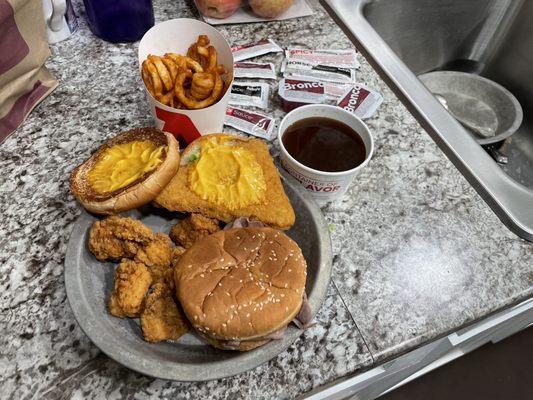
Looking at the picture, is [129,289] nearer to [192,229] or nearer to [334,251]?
[192,229]

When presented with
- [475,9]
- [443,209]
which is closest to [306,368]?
[443,209]

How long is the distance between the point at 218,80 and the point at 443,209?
519 mm

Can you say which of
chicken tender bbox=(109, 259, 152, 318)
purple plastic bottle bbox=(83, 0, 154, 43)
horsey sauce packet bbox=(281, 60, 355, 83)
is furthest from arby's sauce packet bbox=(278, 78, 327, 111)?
chicken tender bbox=(109, 259, 152, 318)

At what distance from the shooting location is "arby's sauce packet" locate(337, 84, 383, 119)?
1.00m

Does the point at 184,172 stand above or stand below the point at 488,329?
above

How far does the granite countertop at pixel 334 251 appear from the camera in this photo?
646 mm

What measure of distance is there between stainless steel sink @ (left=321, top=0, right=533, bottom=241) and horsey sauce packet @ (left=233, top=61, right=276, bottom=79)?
0.89 feet

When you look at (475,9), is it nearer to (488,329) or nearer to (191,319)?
(488,329)

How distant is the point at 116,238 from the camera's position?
0.68 meters

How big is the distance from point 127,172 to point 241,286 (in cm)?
31

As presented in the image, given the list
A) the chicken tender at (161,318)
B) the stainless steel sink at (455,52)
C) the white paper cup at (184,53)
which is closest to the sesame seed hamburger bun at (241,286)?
the chicken tender at (161,318)

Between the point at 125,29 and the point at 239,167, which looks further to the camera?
the point at 125,29

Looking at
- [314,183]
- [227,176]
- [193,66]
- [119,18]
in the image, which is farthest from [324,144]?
[119,18]

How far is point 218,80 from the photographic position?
2.78 feet
